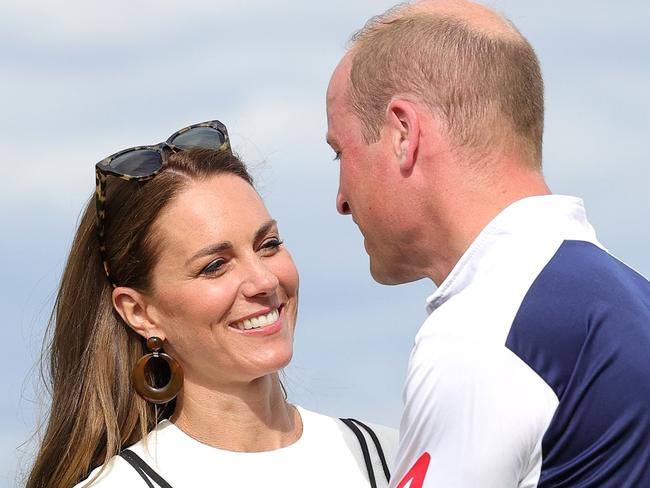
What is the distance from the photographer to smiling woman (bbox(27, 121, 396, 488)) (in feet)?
16.3

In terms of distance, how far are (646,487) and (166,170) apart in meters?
2.95

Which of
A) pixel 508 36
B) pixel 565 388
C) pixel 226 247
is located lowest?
pixel 226 247

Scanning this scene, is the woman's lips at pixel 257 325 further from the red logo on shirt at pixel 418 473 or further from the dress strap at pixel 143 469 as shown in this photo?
the red logo on shirt at pixel 418 473

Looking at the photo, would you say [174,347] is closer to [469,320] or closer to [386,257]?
[386,257]

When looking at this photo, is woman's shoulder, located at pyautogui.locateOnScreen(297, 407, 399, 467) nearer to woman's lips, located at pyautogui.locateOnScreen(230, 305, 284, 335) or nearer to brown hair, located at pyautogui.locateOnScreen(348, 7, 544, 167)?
woman's lips, located at pyautogui.locateOnScreen(230, 305, 284, 335)

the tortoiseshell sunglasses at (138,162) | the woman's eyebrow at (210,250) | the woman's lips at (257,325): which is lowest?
the woman's lips at (257,325)

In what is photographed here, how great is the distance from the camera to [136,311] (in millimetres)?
5281

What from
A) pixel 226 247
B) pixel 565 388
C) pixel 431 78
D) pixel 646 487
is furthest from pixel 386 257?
pixel 226 247

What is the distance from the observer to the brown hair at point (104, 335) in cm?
521

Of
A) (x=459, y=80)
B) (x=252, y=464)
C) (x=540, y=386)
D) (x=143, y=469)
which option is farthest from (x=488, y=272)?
(x=143, y=469)

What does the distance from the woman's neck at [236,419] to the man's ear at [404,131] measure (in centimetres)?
197

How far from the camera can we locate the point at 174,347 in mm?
5207

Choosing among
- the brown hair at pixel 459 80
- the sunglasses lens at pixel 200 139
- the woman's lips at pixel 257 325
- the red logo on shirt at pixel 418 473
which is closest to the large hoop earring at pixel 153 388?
the woman's lips at pixel 257 325

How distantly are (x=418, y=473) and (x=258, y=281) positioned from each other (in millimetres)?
1951
